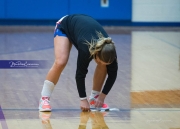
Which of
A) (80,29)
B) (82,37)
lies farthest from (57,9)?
(82,37)

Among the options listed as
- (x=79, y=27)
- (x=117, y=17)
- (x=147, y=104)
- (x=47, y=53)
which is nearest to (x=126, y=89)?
(x=147, y=104)

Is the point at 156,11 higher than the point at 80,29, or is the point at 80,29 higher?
the point at 80,29

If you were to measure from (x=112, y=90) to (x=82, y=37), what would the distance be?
1.40 metres

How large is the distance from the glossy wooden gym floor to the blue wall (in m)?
1.55

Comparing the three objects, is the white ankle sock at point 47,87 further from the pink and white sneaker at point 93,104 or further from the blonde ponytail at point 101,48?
the blonde ponytail at point 101,48

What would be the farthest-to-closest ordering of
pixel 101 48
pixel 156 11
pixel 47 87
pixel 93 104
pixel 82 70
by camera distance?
pixel 156 11
pixel 93 104
pixel 47 87
pixel 82 70
pixel 101 48

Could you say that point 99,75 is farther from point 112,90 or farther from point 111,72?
point 112,90

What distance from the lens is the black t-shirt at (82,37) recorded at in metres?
4.19

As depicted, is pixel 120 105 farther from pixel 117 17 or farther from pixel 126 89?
pixel 117 17

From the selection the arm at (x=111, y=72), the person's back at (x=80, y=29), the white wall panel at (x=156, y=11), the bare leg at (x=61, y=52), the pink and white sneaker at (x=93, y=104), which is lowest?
the white wall panel at (x=156, y=11)

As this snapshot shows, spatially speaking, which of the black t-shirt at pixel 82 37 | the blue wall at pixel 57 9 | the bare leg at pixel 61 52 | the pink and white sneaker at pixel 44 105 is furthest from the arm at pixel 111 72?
the blue wall at pixel 57 9

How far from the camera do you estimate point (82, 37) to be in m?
4.25

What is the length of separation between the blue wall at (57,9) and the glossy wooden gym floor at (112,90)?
5.07 feet

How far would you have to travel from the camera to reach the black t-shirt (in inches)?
165
